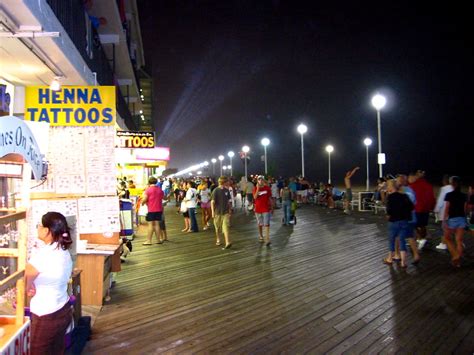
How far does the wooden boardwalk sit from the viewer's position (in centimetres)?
438

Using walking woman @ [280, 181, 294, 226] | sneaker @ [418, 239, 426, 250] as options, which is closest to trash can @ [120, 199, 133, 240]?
sneaker @ [418, 239, 426, 250]

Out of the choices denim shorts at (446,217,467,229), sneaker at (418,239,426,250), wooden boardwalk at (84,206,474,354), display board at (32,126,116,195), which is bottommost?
wooden boardwalk at (84,206,474,354)

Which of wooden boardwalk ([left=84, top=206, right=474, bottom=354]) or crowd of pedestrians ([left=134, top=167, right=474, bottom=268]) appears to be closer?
wooden boardwalk ([left=84, top=206, right=474, bottom=354])

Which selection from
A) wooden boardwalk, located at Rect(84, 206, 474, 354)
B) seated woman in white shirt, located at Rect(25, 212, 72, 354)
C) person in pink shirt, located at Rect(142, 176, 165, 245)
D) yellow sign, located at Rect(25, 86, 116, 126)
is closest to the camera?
seated woman in white shirt, located at Rect(25, 212, 72, 354)

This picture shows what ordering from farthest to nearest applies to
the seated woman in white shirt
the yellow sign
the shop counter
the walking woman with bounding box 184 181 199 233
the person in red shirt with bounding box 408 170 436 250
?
the walking woman with bounding box 184 181 199 233 < the person in red shirt with bounding box 408 170 436 250 < the shop counter < the yellow sign < the seated woman in white shirt

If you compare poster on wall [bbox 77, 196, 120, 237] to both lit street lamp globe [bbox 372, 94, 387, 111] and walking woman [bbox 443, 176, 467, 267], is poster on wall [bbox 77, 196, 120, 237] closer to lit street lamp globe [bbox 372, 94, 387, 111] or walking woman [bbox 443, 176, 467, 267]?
walking woman [bbox 443, 176, 467, 267]

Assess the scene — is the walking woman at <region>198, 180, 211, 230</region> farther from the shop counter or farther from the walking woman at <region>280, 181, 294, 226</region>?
the shop counter

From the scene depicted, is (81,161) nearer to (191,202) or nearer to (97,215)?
(97,215)

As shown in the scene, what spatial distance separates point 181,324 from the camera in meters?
4.98

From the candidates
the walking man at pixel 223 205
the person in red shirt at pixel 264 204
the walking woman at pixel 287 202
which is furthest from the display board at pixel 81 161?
the walking woman at pixel 287 202

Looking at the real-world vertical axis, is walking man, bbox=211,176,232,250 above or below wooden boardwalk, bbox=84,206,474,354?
above

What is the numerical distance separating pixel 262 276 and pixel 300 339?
107 inches

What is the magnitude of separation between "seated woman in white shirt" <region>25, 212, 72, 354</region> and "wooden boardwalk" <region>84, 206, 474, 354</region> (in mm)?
1393

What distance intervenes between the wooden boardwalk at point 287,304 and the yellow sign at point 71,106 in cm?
270
